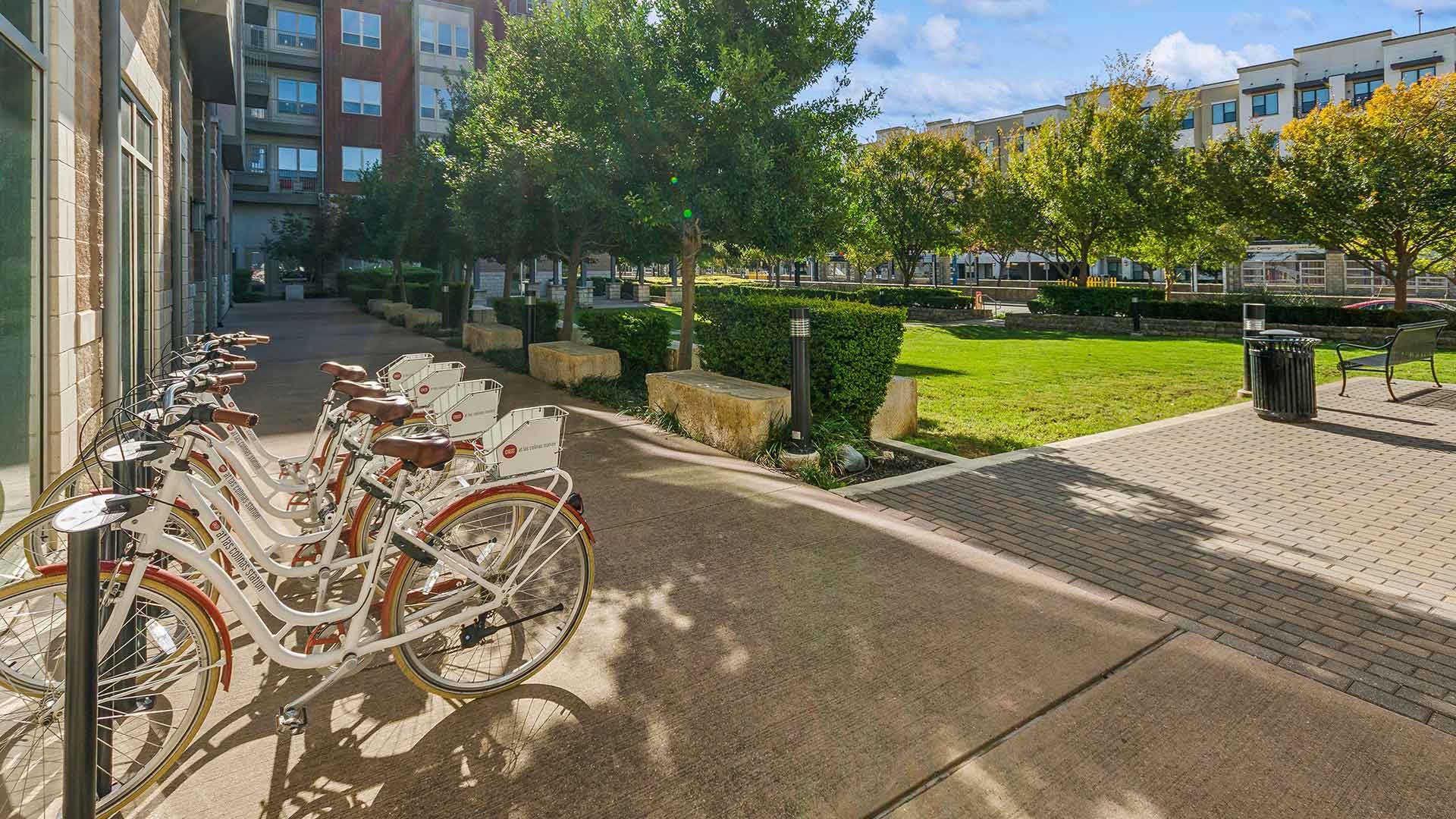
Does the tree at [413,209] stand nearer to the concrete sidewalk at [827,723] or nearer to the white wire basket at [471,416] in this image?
the white wire basket at [471,416]

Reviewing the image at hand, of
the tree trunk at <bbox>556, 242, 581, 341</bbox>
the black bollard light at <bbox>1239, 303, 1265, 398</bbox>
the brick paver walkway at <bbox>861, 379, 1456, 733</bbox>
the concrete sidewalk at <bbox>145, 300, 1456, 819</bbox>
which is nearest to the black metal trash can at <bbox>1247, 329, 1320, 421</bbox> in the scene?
the brick paver walkway at <bbox>861, 379, 1456, 733</bbox>

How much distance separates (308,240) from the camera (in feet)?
133

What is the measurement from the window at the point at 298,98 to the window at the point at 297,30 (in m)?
2.12

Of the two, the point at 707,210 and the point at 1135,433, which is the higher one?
the point at 707,210

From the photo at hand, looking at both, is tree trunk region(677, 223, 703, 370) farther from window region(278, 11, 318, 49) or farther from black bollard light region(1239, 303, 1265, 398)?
window region(278, 11, 318, 49)

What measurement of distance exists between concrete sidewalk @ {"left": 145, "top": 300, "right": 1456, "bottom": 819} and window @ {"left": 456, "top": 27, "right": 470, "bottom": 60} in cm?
4997

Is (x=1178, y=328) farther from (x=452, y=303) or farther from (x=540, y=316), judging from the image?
(x=452, y=303)

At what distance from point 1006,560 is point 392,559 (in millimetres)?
3560

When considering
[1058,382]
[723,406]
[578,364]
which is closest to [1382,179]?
[1058,382]

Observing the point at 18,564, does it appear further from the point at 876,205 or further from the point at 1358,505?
the point at 876,205

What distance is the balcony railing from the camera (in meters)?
43.7

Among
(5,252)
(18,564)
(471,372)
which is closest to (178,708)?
(18,564)

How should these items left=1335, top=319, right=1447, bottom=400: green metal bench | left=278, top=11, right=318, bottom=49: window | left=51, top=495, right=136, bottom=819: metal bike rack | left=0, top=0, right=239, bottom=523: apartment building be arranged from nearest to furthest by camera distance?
left=51, top=495, right=136, bottom=819: metal bike rack, left=0, top=0, right=239, bottom=523: apartment building, left=1335, top=319, right=1447, bottom=400: green metal bench, left=278, top=11, right=318, bottom=49: window

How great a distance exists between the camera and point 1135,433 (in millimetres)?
9352
